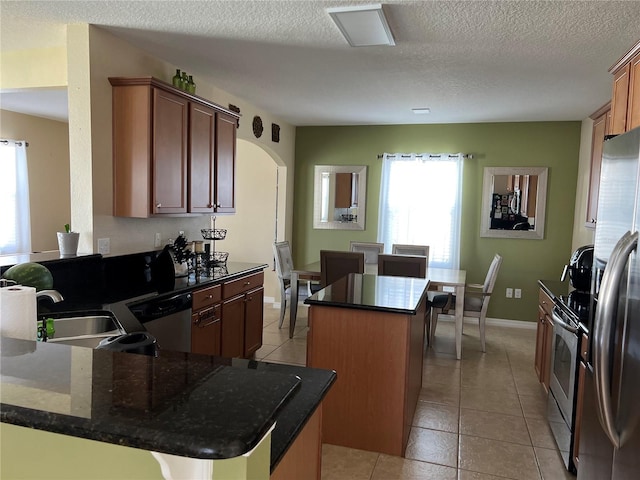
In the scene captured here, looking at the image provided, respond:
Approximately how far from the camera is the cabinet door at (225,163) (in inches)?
148

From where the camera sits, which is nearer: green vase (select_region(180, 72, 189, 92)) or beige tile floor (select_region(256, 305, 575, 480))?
beige tile floor (select_region(256, 305, 575, 480))

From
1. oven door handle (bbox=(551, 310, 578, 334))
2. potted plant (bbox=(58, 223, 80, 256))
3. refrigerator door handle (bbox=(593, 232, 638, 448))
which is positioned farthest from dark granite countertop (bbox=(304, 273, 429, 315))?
potted plant (bbox=(58, 223, 80, 256))

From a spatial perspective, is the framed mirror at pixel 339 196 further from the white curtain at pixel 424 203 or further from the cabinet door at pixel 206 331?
the cabinet door at pixel 206 331

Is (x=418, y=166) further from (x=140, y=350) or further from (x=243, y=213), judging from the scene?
(x=140, y=350)

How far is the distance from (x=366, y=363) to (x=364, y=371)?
0.05 m

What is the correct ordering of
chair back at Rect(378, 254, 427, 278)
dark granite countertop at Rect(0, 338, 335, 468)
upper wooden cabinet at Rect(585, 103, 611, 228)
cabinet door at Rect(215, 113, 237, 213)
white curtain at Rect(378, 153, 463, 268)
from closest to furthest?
1. dark granite countertop at Rect(0, 338, 335, 468)
2. cabinet door at Rect(215, 113, 237, 213)
3. upper wooden cabinet at Rect(585, 103, 611, 228)
4. chair back at Rect(378, 254, 427, 278)
5. white curtain at Rect(378, 153, 463, 268)

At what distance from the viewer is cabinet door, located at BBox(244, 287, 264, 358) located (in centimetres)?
389

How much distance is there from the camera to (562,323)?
2643 mm

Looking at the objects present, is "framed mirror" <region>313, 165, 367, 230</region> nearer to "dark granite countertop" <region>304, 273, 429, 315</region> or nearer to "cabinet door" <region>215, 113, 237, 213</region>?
"cabinet door" <region>215, 113, 237, 213</region>

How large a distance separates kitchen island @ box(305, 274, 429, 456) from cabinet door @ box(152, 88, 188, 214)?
4.13ft

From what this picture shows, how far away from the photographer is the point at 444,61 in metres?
3.31

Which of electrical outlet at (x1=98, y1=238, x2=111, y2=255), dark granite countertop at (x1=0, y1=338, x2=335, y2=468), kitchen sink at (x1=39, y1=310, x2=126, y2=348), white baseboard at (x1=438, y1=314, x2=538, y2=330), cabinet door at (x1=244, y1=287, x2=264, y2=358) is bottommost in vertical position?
white baseboard at (x1=438, y1=314, x2=538, y2=330)

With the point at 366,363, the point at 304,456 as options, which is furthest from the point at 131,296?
the point at 304,456

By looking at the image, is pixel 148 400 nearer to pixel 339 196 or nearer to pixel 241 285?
pixel 241 285
